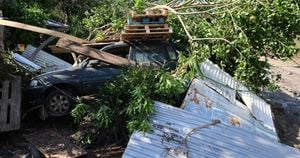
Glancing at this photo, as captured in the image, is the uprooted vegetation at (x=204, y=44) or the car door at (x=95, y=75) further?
the car door at (x=95, y=75)

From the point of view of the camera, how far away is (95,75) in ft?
29.5

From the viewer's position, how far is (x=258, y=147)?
721 cm

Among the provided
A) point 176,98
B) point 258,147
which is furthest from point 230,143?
point 176,98

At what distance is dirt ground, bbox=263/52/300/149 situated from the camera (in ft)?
32.7

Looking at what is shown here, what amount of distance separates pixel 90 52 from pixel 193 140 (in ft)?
9.74

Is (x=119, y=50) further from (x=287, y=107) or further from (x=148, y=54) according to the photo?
(x=287, y=107)

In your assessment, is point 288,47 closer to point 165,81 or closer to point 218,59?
point 218,59

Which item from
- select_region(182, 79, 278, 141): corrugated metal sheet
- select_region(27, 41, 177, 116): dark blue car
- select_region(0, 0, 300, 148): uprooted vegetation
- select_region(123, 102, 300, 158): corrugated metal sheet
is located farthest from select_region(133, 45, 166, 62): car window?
select_region(123, 102, 300, 158): corrugated metal sheet

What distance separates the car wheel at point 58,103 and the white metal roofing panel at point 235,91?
115 inches

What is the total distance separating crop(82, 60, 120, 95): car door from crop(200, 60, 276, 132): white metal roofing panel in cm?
200

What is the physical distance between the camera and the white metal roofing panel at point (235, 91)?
8.79 metres

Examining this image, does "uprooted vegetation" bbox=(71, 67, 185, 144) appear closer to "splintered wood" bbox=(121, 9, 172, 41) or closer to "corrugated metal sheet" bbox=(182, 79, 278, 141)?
"corrugated metal sheet" bbox=(182, 79, 278, 141)

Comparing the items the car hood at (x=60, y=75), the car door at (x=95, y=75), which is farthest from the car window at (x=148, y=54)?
the car hood at (x=60, y=75)

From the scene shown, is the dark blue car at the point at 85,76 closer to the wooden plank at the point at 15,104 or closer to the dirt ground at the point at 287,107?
the wooden plank at the point at 15,104
